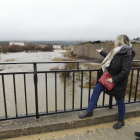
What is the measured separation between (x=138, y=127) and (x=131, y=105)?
644 mm

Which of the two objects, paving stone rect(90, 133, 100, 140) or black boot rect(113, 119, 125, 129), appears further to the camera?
black boot rect(113, 119, 125, 129)

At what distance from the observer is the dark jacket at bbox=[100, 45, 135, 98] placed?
1.96 m

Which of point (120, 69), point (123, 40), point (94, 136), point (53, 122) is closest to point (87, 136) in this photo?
point (94, 136)

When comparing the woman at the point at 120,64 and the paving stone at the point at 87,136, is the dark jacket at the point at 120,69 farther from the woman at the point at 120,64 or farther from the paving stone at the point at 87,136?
the paving stone at the point at 87,136

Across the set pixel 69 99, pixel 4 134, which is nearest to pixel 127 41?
pixel 4 134

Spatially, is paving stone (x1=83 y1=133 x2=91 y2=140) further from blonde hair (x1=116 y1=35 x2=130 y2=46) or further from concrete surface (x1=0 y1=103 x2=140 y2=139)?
blonde hair (x1=116 y1=35 x2=130 y2=46)

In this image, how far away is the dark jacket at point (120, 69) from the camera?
196cm

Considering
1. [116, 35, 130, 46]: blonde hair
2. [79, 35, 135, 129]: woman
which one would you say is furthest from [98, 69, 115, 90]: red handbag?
[116, 35, 130, 46]: blonde hair

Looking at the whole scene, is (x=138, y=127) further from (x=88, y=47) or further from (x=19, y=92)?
(x=88, y=47)

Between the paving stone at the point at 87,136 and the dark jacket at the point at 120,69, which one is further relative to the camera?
the paving stone at the point at 87,136

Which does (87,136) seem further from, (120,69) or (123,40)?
(123,40)

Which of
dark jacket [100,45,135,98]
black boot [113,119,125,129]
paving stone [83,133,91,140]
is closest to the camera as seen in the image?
dark jacket [100,45,135,98]

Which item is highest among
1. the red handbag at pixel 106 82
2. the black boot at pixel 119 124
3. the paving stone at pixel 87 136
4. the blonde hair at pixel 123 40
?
the blonde hair at pixel 123 40

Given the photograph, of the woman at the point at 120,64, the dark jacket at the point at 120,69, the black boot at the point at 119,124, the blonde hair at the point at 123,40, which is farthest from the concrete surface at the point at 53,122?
the blonde hair at the point at 123,40
